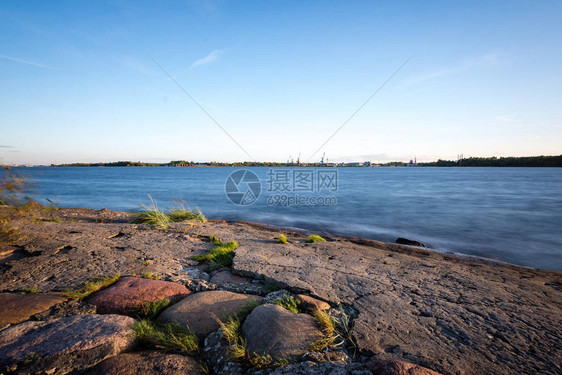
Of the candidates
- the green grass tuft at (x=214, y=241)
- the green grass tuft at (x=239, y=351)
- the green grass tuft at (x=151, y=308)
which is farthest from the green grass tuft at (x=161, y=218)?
the green grass tuft at (x=239, y=351)

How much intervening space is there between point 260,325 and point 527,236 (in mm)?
13552

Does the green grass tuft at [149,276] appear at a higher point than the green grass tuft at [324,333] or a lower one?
lower

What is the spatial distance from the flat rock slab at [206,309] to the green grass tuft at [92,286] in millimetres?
1134

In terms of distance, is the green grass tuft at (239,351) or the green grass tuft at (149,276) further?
the green grass tuft at (149,276)

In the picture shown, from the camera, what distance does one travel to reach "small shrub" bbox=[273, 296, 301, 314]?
2.78m

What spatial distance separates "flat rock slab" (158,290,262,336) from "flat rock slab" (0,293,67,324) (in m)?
1.33

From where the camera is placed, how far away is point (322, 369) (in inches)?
75.4

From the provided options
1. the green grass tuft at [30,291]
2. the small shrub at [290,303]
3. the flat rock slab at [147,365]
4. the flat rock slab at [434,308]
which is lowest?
the flat rock slab at [434,308]

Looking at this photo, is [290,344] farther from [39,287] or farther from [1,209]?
[1,209]

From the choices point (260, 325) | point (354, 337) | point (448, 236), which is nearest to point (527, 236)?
point (448, 236)

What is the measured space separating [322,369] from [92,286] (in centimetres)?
293

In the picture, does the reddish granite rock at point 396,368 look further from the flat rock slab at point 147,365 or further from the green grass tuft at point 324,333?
the flat rock slab at point 147,365

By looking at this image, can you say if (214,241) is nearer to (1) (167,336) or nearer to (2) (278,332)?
(1) (167,336)

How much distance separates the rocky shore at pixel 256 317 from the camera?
2051 millimetres
